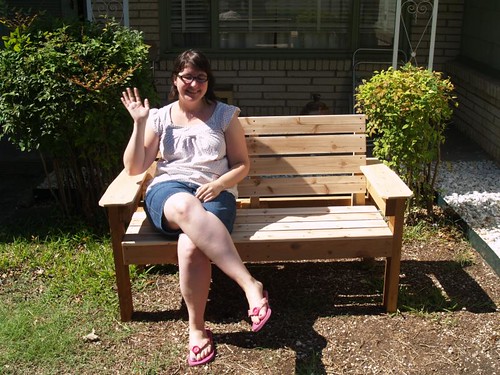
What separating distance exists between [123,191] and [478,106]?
14.7ft

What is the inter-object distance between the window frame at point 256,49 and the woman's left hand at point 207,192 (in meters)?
4.23

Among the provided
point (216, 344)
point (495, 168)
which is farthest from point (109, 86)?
point (495, 168)

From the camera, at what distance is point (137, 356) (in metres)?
3.23

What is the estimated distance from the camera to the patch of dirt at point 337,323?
317 cm

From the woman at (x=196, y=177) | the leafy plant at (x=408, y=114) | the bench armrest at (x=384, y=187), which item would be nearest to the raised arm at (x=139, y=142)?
the woman at (x=196, y=177)

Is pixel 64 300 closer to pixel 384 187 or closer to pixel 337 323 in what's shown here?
pixel 337 323

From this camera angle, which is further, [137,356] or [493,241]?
[493,241]

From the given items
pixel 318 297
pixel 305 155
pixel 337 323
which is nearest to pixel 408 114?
pixel 305 155

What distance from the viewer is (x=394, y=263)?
353 cm

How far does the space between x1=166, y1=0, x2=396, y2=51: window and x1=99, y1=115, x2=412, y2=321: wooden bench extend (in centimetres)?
357

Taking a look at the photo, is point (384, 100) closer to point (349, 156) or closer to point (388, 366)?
point (349, 156)

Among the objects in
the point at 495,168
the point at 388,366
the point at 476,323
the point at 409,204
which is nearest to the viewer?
the point at 388,366

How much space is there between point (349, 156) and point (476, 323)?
4.16 feet

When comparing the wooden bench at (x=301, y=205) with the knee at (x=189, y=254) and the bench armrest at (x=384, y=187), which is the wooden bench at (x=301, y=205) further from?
the knee at (x=189, y=254)
